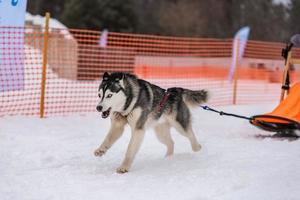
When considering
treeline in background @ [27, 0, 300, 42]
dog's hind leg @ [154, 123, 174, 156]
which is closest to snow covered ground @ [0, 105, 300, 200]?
dog's hind leg @ [154, 123, 174, 156]

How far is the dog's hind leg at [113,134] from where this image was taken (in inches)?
190

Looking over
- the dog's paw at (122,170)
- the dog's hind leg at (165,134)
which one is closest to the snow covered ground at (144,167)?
the dog's paw at (122,170)

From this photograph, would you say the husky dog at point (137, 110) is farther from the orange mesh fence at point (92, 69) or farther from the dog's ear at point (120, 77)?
the orange mesh fence at point (92, 69)

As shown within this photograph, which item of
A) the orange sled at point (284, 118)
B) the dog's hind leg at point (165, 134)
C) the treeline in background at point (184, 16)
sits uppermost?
the treeline in background at point (184, 16)

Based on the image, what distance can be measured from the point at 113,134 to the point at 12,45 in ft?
13.7

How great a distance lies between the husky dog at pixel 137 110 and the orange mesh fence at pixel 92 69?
1968 millimetres

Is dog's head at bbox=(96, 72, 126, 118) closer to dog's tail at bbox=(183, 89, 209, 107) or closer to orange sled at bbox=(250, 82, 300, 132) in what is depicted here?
dog's tail at bbox=(183, 89, 209, 107)

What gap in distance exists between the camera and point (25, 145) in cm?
577

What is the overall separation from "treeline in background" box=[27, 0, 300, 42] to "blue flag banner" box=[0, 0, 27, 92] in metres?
20.5

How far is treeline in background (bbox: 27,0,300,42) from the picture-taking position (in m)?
28.7

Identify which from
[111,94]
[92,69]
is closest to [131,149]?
[111,94]

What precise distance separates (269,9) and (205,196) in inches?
1231

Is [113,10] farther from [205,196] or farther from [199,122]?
[205,196]

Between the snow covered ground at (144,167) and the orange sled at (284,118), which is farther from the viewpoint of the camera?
the orange sled at (284,118)
